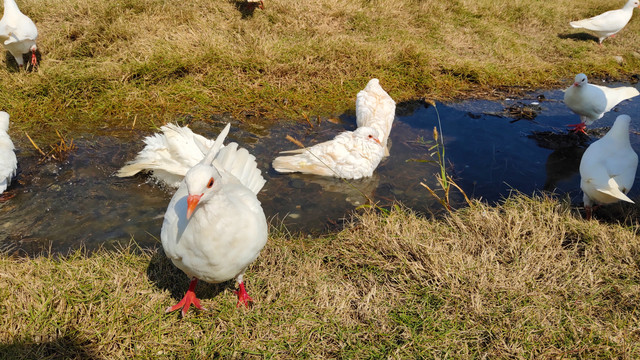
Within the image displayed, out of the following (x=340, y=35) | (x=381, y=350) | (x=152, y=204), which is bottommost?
(x=152, y=204)

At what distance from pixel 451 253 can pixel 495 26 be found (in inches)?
342

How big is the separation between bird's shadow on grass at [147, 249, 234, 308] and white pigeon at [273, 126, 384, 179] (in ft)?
6.75

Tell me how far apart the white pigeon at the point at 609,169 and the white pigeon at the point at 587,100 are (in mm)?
2212

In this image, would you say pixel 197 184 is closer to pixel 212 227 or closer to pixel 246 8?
pixel 212 227

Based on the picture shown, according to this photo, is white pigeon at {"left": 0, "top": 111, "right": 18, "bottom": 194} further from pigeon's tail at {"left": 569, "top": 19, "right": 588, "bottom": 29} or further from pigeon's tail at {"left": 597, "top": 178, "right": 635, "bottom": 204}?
pigeon's tail at {"left": 569, "top": 19, "right": 588, "bottom": 29}

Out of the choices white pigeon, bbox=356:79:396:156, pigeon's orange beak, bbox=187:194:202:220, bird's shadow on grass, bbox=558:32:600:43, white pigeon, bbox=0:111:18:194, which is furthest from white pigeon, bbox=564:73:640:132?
white pigeon, bbox=0:111:18:194

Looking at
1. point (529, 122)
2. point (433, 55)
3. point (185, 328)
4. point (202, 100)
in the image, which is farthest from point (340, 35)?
point (185, 328)

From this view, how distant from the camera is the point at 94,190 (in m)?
4.54

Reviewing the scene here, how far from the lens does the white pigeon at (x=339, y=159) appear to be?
5113 millimetres

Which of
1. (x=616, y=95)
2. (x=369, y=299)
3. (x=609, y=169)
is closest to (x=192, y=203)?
(x=369, y=299)

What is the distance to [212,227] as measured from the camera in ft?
8.25

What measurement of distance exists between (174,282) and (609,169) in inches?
167

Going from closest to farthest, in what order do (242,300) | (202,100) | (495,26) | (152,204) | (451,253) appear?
(242,300) < (451,253) < (152,204) < (202,100) < (495,26)

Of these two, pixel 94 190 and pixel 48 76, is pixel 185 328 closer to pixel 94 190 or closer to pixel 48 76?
pixel 94 190
